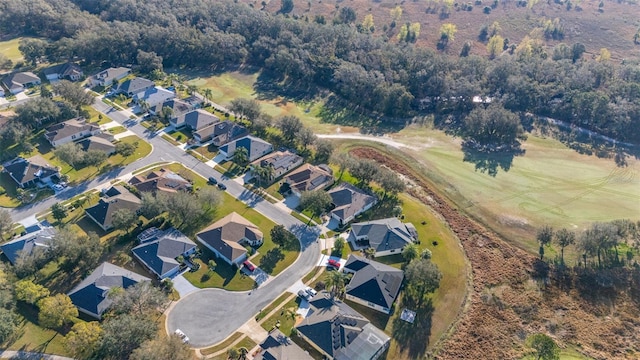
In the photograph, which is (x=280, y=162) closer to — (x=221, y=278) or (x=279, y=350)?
(x=221, y=278)

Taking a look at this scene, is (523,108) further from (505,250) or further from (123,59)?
(123,59)

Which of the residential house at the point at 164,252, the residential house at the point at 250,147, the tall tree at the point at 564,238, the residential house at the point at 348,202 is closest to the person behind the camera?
the residential house at the point at 164,252

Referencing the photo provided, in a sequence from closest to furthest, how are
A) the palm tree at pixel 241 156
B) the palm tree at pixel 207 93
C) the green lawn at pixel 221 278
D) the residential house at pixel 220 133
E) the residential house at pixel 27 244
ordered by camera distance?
1. the green lawn at pixel 221 278
2. the residential house at pixel 27 244
3. the palm tree at pixel 241 156
4. the residential house at pixel 220 133
5. the palm tree at pixel 207 93

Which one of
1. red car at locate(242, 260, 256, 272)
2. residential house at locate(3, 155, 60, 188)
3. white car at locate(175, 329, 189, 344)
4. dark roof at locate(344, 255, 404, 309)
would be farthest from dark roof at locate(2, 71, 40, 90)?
dark roof at locate(344, 255, 404, 309)

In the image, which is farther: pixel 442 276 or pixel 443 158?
pixel 443 158

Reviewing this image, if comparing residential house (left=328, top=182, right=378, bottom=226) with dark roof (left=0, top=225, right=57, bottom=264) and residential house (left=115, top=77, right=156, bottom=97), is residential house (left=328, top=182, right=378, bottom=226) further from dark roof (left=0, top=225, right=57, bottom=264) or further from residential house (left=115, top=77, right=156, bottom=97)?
residential house (left=115, top=77, right=156, bottom=97)

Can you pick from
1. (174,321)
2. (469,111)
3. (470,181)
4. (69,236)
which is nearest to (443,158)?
(470,181)

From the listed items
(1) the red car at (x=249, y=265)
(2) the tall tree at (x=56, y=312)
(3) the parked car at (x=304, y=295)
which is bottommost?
(2) the tall tree at (x=56, y=312)

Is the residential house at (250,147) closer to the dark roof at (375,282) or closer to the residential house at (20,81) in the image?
the dark roof at (375,282)

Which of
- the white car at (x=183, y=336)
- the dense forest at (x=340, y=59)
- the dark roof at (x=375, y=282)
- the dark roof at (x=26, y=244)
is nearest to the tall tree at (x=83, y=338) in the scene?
the white car at (x=183, y=336)
